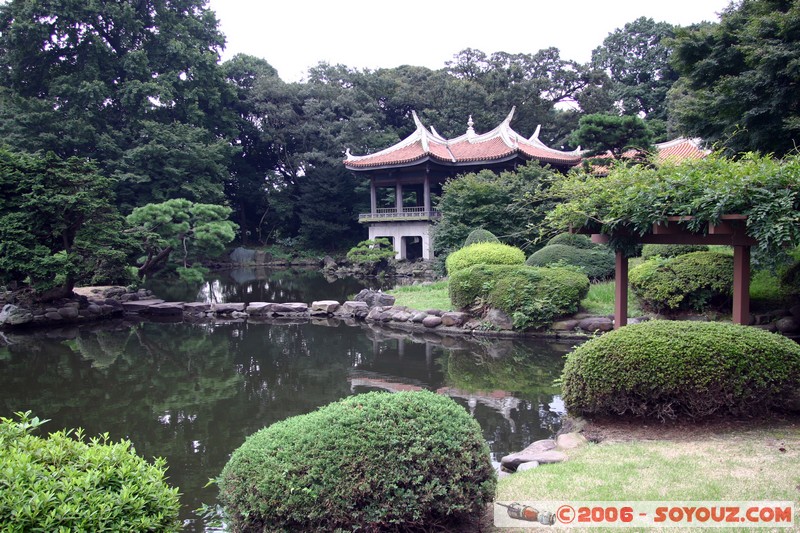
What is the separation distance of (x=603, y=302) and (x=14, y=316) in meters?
11.5

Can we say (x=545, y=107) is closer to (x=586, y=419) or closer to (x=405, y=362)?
(x=405, y=362)

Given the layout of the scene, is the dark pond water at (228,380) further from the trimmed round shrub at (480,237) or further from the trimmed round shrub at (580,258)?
the trimmed round shrub at (480,237)

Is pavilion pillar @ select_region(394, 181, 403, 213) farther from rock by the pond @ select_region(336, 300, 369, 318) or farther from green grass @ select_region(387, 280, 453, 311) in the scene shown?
rock by the pond @ select_region(336, 300, 369, 318)

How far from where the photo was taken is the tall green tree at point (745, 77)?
7.65 m

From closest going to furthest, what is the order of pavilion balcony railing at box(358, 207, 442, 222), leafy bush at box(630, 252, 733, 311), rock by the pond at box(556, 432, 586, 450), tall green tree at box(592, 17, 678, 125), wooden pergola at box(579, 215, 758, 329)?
rock by the pond at box(556, 432, 586, 450) → wooden pergola at box(579, 215, 758, 329) → leafy bush at box(630, 252, 733, 311) → pavilion balcony railing at box(358, 207, 442, 222) → tall green tree at box(592, 17, 678, 125)

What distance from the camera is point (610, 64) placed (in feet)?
110

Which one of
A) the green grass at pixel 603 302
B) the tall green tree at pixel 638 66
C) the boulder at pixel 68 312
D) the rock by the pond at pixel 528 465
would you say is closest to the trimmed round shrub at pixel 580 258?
the green grass at pixel 603 302

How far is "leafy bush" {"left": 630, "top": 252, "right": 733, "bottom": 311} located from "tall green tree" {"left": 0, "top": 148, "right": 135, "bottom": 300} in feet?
34.2

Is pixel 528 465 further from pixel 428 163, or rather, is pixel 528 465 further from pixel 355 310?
pixel 428 163

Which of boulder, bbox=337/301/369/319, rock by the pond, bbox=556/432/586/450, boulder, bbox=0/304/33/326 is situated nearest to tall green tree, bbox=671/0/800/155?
rock by the pond, bbox=556/432/586/450

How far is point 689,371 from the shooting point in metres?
4.37

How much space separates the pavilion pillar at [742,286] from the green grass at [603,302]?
3765 mm

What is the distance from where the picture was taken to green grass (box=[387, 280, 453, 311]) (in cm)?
1254

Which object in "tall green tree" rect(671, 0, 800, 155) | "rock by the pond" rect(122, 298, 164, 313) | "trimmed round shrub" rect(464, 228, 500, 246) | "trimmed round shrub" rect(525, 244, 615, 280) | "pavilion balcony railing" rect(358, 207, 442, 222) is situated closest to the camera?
"tall green tree" rect(671, 0, 800, 155)
